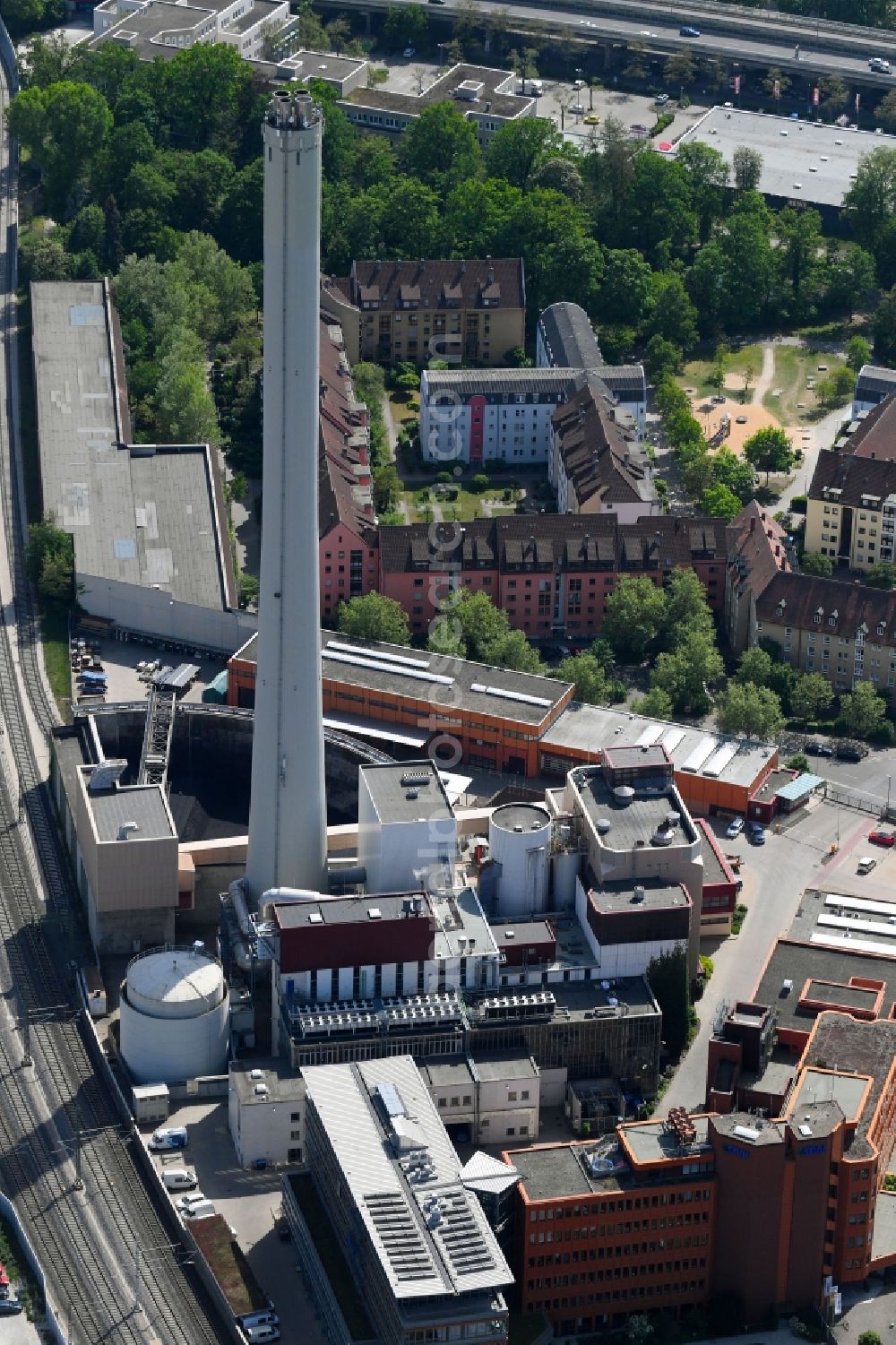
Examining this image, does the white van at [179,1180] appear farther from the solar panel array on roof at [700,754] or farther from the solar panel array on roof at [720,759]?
the solar panel array on roof at [720,759]

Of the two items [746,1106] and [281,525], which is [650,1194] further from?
[281,525]

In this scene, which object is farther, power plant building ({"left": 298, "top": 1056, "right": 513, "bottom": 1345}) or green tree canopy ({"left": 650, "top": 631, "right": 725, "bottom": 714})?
green tree canopy ({"left": 650, "top": 631, "right": 725, "bottom": 714})

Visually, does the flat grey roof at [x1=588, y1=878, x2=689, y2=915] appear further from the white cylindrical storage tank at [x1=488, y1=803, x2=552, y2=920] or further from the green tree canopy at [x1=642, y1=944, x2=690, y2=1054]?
the white cylindrical storage tank at [x1=488, y1=803, x2=552, y2=920]

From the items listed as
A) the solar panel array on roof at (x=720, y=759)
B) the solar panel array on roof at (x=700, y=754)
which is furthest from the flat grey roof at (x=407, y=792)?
the solar panel array on roof at (x=720, y=759)

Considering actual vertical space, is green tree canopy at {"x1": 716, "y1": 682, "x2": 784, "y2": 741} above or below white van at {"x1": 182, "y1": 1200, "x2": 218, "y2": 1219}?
above

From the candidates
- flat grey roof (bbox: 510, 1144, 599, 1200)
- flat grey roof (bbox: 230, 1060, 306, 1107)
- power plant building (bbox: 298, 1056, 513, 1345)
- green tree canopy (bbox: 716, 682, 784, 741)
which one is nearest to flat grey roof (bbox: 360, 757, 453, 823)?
flat grey roof (bbox: 230, 1060, 306, 1107)

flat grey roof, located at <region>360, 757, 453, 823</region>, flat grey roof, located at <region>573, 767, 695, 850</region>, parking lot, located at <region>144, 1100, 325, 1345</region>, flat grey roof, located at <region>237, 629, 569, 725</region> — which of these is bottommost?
parking lot, located at <region>144, 1100, 325, 1345</region>

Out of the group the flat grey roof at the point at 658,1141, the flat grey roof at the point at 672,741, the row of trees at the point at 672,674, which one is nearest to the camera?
the flat grey roof at the point at 658,1141

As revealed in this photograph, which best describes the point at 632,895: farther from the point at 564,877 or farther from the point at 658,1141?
the point at 658,1141
